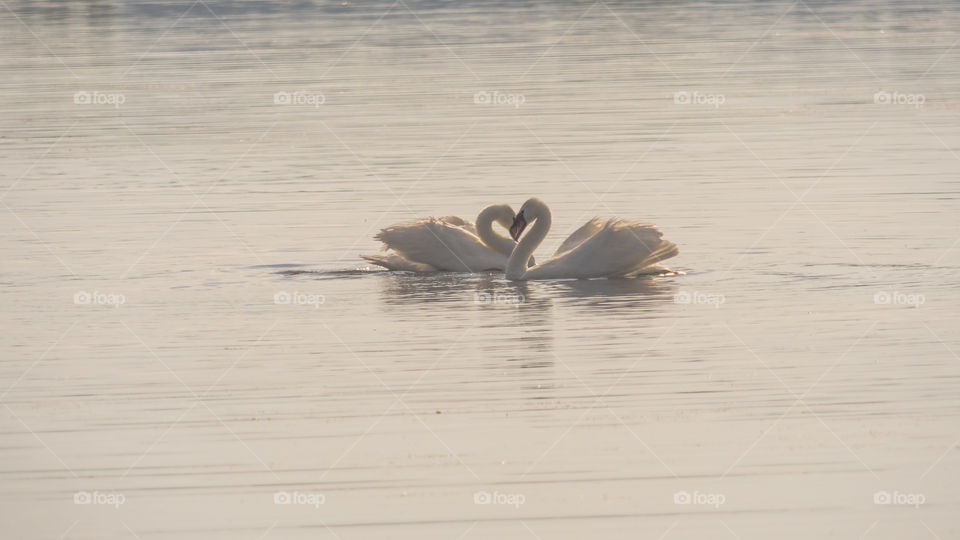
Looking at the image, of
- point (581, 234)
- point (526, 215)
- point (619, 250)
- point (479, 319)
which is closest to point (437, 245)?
point (526, 215)

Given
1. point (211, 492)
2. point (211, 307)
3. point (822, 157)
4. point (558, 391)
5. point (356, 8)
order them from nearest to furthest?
point (211, 492), point (558, 391), point (211, 307), point (822, 157), point (356, 8)

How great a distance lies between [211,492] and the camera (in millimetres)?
9875

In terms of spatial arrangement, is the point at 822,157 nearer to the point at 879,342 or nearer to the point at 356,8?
the point at 879,342

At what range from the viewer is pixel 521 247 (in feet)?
56.4

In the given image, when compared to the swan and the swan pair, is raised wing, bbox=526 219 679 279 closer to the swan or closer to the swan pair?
the swan pair

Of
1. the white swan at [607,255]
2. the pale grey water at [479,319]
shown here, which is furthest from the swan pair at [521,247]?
the pale grey water at [479,319]

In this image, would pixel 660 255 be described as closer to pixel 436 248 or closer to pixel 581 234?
pixel 581 234

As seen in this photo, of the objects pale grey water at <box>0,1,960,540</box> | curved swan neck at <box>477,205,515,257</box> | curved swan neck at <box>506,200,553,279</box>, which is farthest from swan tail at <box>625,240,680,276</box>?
curved swan neck at <box>477,205,515,257</box>

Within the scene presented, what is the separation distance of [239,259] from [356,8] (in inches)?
1500

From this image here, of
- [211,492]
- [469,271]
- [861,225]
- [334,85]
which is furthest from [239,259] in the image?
[334,85]

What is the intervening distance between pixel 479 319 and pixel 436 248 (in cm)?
275

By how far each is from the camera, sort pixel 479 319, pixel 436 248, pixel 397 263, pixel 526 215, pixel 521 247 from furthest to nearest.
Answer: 1. pixel 526 215
2. pixel 397 263
3. pixel 436 248
4. pixel 521 247
5. pixel 479 319

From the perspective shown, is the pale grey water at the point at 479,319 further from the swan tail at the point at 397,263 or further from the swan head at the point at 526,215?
the swan head at the point at 526,215

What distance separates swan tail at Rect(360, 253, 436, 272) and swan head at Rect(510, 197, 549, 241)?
1.02 m
